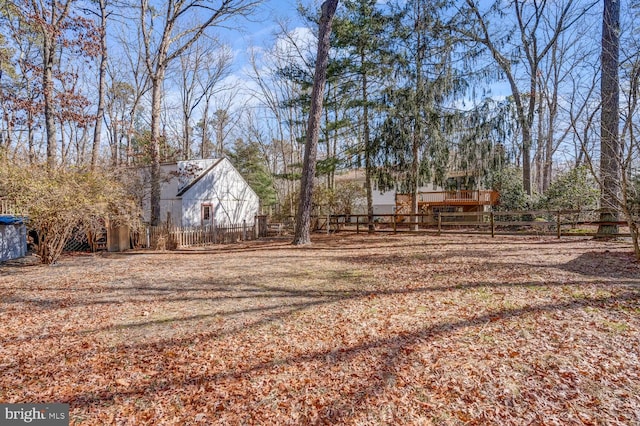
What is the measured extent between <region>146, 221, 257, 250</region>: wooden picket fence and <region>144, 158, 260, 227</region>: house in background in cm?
102

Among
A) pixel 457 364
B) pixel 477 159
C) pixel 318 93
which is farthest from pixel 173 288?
pixel 477 159

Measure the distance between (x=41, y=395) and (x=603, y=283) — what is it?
8310 mm

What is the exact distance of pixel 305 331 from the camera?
432cm

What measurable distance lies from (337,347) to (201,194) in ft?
56.2

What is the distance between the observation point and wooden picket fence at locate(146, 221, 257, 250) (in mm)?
13625

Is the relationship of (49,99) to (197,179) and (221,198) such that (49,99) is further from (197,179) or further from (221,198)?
(221,198)

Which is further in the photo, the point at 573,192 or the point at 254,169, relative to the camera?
the point at 254,169

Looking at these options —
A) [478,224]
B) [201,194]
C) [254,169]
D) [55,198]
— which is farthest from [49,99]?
[478,224]

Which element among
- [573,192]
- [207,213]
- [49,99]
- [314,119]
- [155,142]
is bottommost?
[207,213]

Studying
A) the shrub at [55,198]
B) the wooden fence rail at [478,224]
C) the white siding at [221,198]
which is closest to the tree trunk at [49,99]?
the shrub at [55,198]

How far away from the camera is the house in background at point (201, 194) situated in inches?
712

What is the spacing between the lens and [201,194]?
62.4 feet

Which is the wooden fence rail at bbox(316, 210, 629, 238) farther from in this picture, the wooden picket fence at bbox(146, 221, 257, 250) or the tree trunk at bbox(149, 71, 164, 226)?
the tree trunk at bbox(149, 71, 164, 226)

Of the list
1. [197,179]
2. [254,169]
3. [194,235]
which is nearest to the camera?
[194,235]
